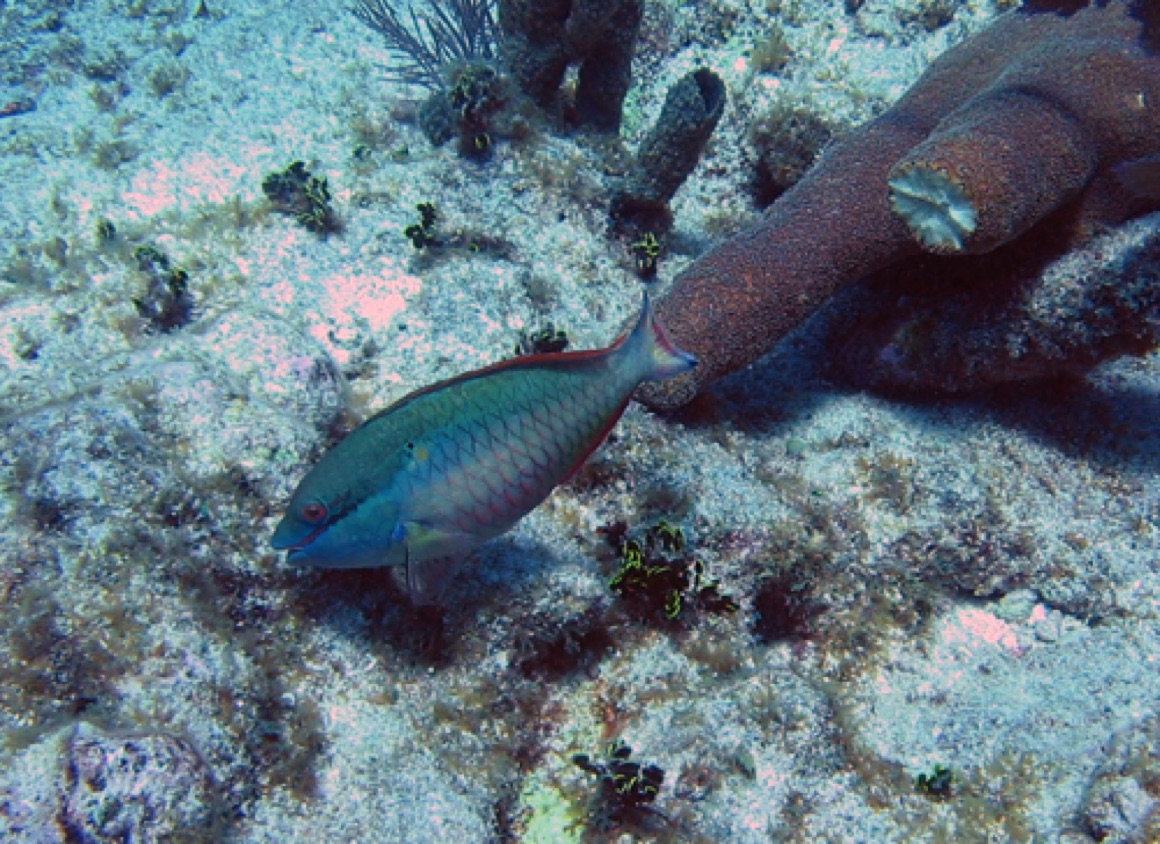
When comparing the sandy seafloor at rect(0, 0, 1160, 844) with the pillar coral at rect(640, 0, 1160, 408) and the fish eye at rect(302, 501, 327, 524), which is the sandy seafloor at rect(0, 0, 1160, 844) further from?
the fish eye at rect(302, 501, 327, 524)

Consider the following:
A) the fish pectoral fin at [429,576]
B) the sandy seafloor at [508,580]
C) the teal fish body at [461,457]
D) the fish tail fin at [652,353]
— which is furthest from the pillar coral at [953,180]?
the fish pectoral fin at [429,576]

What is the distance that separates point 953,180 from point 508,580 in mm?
2697

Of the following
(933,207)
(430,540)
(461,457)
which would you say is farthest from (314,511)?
(933,207)

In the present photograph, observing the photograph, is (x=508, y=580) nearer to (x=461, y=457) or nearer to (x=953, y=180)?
(x=461, y=457)

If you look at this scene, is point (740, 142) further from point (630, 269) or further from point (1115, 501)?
point (1115, 501)

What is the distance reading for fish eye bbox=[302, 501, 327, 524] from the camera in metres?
2.14

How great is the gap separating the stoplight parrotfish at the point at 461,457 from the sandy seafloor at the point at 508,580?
0.75m

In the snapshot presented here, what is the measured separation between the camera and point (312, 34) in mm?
7332

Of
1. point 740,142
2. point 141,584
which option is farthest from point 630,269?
point 141,584

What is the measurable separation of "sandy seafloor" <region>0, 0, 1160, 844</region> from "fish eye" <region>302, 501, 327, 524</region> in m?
0.84

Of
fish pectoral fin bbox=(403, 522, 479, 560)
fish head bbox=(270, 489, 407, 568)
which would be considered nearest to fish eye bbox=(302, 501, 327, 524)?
fish head bbox=(270, 489, 407, 568)

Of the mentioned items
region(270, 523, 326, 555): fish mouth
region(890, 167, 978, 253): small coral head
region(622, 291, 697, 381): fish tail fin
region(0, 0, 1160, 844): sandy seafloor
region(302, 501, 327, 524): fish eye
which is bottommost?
region(0, 0, 1160, 844): sandy seafloor

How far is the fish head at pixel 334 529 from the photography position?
215 centimetres

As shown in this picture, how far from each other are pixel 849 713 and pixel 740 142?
458cm
